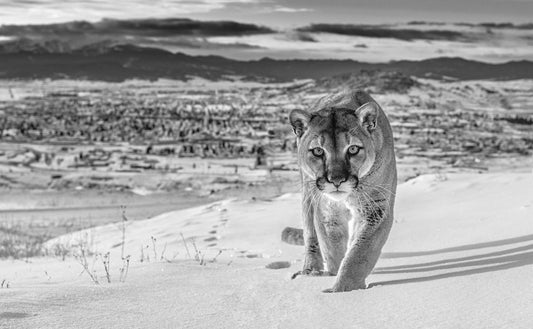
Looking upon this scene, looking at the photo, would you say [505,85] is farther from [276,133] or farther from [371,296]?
[371,296]

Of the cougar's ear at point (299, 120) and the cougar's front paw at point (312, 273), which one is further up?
the cougar's ear at point (299, 120)

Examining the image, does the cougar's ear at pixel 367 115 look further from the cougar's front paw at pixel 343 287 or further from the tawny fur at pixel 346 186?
the cougar's front paw at pixel 343 287

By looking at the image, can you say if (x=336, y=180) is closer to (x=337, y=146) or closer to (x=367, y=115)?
(x=337, y=146)

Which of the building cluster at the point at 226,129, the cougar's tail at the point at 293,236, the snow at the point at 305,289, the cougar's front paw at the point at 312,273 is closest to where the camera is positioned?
the snow at the point at 305,289

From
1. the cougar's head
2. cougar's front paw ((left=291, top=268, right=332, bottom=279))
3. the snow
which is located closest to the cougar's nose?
the cougar's head

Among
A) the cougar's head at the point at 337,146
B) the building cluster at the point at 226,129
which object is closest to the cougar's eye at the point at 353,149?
the cougar's head at the point at 337,146

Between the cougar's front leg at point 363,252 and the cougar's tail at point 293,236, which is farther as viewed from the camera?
the cougar's tail at point 293,236

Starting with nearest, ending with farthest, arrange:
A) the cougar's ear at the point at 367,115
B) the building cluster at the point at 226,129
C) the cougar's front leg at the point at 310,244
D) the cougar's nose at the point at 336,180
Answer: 1. the cougar's nose at the point at 336,180
2. the cougar's ear at the point at 367,115
3. the cougar's front leg at the point at 310,244
4. the building cluster at the point at 226,129

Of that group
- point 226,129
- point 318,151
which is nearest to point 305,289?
point 318,151

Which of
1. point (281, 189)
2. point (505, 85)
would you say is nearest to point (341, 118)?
point (281, 189)
